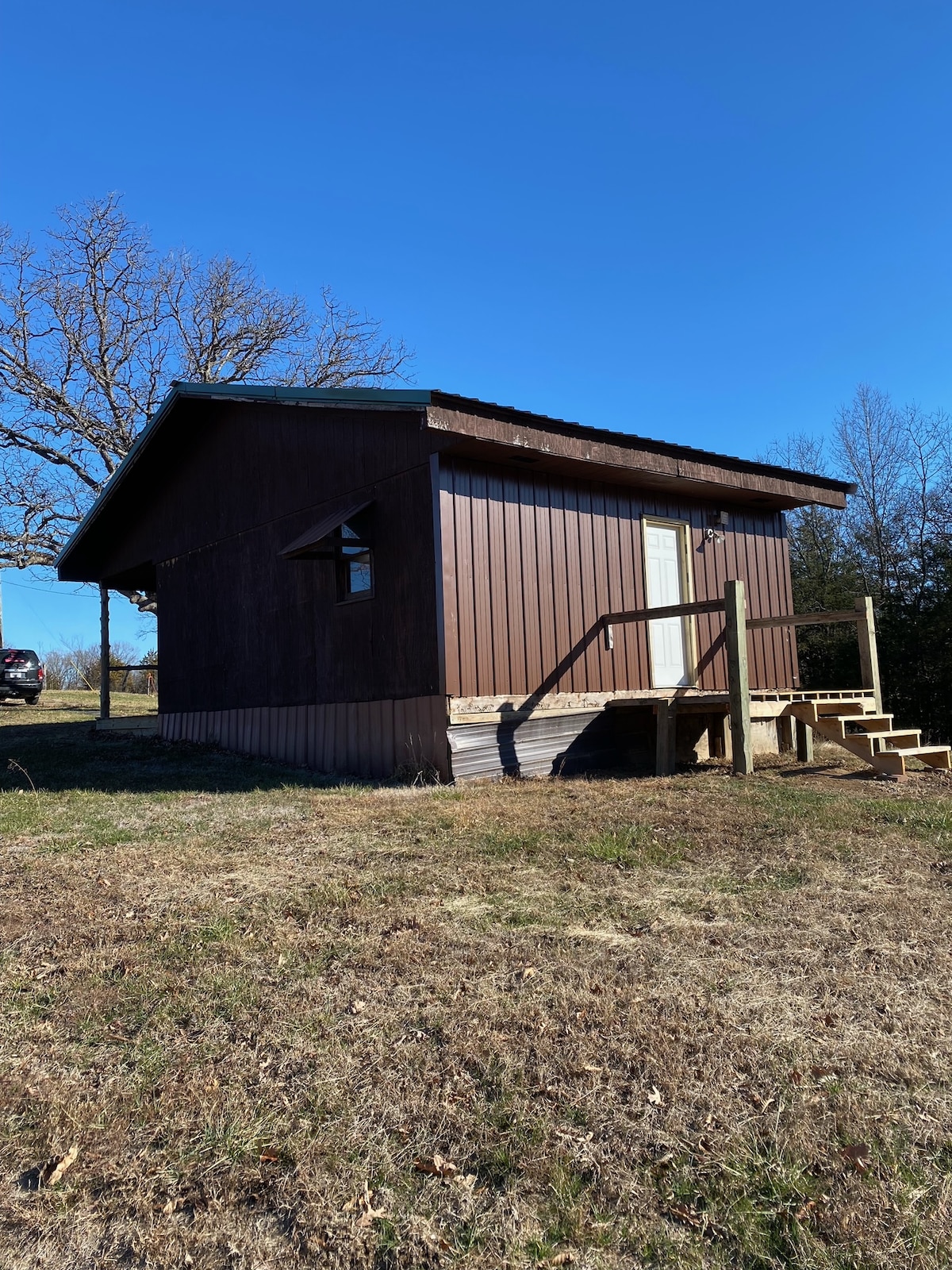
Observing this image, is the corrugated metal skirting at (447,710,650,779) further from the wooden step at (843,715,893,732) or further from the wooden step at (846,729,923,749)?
the wooden step at (846,729,923,749)

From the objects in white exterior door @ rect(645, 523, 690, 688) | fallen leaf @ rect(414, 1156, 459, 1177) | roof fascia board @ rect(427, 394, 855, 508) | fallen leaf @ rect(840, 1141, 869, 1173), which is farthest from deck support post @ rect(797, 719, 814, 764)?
fallen leaf @ rect(414, 1156, 459, 1177)

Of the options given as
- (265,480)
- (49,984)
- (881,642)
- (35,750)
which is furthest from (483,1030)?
(881,642)

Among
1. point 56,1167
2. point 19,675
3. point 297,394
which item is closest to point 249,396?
point 297,394

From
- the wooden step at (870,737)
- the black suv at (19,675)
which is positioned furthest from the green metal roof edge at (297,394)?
the black suv at (19,675)

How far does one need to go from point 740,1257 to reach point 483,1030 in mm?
1190

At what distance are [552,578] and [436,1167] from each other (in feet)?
24.1

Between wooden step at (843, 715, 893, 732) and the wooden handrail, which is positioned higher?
the wooden handrail

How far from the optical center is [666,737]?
8844 millimetres

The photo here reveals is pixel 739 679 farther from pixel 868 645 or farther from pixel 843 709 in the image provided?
pixel 868 645

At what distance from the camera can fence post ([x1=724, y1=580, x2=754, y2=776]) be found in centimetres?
798

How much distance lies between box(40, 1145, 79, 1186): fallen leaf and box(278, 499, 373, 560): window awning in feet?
23.2

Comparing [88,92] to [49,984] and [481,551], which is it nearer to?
[481,551]

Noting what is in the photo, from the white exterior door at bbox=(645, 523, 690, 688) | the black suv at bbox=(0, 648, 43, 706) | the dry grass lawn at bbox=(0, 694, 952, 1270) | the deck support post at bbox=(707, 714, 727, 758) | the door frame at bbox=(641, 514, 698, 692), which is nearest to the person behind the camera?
the dry grass lawn at bbox=(0, 694, 952, 1270)

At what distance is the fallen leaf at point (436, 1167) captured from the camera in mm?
2350
